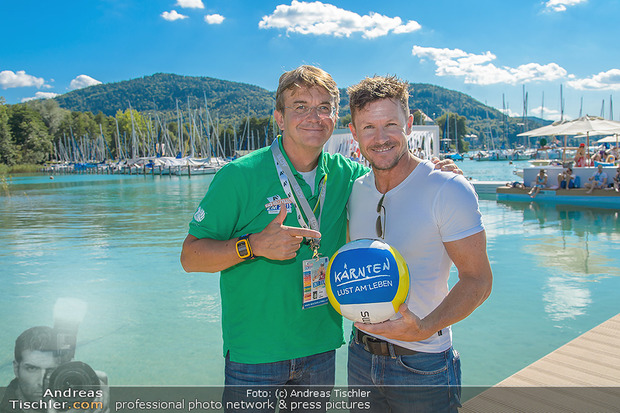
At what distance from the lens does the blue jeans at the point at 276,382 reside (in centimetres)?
226

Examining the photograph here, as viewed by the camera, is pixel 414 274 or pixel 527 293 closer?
pixel 414 274

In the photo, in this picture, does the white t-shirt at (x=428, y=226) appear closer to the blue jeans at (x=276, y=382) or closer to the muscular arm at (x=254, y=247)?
the muscular arm at (x=254, y=247)

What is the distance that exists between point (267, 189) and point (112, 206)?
25.2 metres

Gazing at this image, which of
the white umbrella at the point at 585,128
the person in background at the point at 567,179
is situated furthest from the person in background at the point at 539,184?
the white umbrella at the point at 585,128

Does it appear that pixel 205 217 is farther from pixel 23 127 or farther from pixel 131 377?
pixel 23 127

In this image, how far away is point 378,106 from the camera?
2.19 m

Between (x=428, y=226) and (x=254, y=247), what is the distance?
829 mm

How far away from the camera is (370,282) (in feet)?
6.26

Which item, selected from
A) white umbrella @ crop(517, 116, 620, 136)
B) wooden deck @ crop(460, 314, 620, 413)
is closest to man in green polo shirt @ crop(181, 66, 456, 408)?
wooden deck @ crop(460, 314, 620, 413)

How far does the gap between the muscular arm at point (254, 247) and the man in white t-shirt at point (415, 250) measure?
1.38 ft

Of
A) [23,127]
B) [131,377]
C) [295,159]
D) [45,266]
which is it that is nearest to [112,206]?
[45,266]

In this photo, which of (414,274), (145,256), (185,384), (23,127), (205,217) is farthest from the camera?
(23,127)

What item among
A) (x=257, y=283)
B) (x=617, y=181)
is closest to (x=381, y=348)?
(x=257, y=283)

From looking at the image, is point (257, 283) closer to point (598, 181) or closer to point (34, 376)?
point (34, 376)
